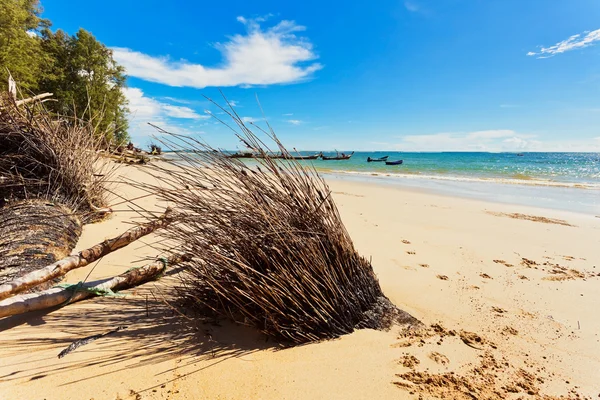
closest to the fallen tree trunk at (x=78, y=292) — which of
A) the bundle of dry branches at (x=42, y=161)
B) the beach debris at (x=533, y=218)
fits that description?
the bundle of dry branches at (x=42, y=161)

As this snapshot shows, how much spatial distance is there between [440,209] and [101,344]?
8941 mm

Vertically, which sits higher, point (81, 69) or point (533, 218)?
point (81, 69)

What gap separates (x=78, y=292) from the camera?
8.26 feet

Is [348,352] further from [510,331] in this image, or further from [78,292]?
[78,292]

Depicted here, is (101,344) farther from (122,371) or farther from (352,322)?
(352,322)

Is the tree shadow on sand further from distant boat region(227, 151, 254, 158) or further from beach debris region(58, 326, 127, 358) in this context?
distant boat region(227, 151, 254, 158)

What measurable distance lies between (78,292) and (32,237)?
1199 millimetres

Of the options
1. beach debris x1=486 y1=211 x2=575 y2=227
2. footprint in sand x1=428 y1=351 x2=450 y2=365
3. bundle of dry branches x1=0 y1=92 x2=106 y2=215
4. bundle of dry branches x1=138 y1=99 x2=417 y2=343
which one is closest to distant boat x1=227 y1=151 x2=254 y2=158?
bundle of dry branches x1=138 y1=99 x2=417 y2=343

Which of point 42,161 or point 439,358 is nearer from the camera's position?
point 439,358

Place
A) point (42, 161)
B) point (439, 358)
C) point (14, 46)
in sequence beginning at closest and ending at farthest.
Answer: point (439, 358) → point (42, 161) → point (14, 46)

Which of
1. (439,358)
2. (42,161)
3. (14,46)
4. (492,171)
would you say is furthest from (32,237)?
(492,171)

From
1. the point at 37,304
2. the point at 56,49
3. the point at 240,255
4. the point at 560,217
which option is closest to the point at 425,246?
the point at 240,255

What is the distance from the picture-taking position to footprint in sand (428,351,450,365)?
2094mm

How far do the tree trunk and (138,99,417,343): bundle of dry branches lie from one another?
1.09 m
